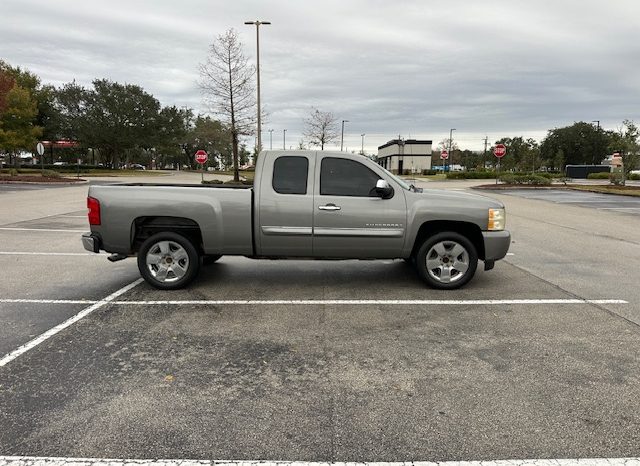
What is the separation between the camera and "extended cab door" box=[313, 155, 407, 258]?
6.09m

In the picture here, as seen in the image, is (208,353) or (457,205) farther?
(457,205)

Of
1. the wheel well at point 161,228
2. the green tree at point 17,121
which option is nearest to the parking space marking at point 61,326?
the wheel well at point 161,228

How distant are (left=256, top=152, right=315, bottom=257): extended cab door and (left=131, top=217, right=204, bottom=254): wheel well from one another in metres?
0.88

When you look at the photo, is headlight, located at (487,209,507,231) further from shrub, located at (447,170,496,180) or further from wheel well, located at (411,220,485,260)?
shrub, located at (447,170,496,180)

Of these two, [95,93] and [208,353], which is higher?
[95,93]

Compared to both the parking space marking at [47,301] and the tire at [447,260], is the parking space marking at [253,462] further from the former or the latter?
the tire at [447,260]

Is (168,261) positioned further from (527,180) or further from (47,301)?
(527,180)

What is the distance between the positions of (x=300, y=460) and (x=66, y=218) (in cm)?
1363

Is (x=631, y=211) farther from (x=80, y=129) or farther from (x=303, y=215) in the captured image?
(x=80, y=129)

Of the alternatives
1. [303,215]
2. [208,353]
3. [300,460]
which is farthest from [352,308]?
[300,460]

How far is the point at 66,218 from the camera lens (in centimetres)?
1413

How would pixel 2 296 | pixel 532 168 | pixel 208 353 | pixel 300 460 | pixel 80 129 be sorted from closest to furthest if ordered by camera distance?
pixel 300 460 → pixel 208 353 → pixel 2 296 → pixel 80 129 → pixel 532 168

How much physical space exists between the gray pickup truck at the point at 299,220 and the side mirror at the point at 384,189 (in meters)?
0.01

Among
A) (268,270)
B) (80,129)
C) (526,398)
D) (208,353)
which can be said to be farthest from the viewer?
(80,129)
